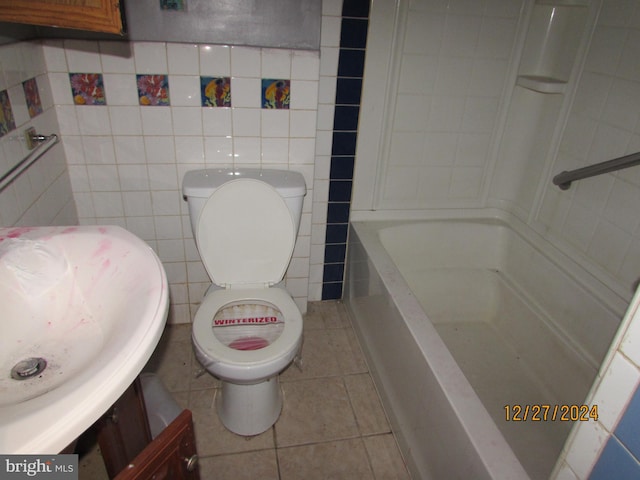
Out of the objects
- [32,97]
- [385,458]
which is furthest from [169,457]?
[32,97]

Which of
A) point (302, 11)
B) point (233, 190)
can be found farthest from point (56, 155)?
point (302, 11)

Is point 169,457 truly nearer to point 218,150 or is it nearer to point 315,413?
point 315,413

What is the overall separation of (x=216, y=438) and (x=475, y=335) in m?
1.16

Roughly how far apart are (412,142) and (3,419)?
1.79 metres

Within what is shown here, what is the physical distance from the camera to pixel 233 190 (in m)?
1.58

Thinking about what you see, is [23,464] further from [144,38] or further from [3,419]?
[144,38]

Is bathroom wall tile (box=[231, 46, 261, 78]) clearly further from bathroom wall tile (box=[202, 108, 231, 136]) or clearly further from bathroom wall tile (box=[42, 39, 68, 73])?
bathroom wall tile (box=[42, 39, 68, 73])

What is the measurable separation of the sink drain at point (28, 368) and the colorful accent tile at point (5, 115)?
2.18ft

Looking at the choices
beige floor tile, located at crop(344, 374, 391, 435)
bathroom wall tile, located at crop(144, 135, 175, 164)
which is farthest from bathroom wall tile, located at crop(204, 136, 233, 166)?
beige floor tile, located at crop(344, 374, 391, 435)

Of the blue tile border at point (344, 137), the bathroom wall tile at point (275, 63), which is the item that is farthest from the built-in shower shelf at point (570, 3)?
the bathroom wall tile at point (275, 63)

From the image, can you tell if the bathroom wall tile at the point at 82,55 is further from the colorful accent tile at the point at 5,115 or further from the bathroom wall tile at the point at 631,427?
the bathroom wall tile at the point at 631,427

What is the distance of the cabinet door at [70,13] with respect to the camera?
898 millimetres

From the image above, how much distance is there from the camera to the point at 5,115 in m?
1.15

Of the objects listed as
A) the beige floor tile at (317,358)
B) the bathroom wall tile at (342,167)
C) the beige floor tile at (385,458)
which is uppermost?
the bathroom wall tile at (342,167)
